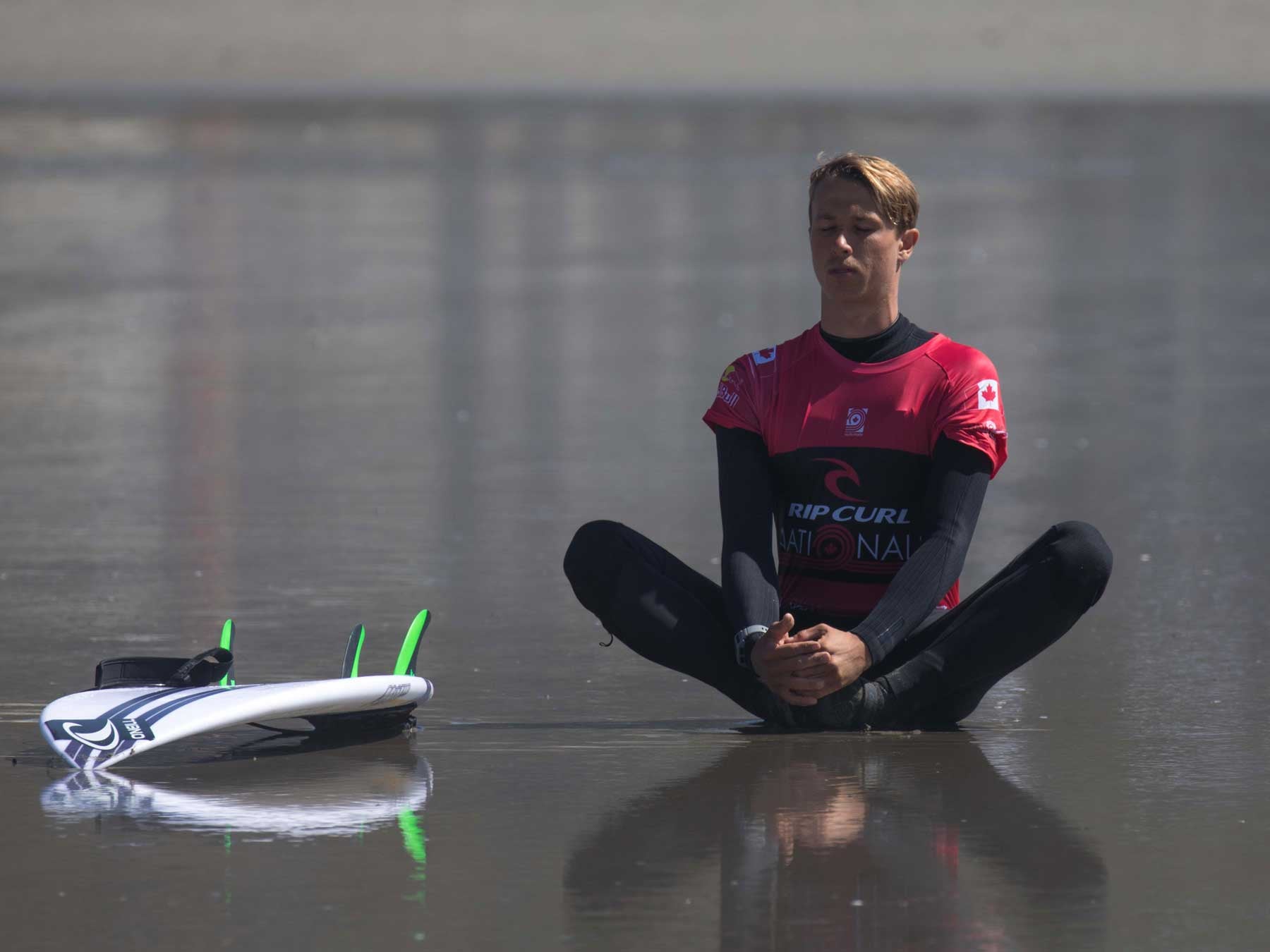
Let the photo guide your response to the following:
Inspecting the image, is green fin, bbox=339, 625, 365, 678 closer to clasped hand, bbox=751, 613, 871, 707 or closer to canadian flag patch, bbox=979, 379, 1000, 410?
clasped hand, bbox=751, 613, 871, 707

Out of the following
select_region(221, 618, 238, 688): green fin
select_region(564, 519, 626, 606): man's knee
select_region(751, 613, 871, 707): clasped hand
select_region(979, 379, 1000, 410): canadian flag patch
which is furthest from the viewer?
select_region(221, 618, 238, 688): green fin

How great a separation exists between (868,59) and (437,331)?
46446 mm

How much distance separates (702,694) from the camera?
17.4 ft

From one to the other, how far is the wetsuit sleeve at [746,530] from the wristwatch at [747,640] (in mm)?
15

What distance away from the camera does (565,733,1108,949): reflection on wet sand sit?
11.8 feet

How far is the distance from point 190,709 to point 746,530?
3.82 ft

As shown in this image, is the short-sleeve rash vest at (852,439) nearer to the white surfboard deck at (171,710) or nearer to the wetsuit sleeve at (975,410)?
the wetsuit sleeve at (975,410)

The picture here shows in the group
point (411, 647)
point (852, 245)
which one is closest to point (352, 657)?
point (411, 647)

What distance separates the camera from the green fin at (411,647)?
194 inches

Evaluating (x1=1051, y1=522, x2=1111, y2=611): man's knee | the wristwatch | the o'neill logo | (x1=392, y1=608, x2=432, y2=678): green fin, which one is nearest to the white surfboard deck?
the o'neill logo

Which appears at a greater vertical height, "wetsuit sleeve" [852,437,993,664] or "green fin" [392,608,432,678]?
"wetsuit sleeve" [852,437,993,664]

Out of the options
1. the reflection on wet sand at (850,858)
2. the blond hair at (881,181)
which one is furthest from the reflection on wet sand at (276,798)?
the blond hair at (881,181)

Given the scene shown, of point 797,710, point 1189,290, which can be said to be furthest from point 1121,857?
point 1189,290

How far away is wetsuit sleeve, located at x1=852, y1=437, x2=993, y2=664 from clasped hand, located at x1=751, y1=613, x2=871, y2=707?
99 mm
